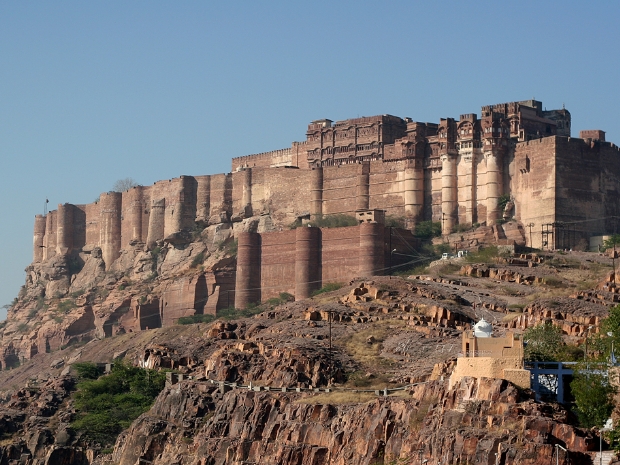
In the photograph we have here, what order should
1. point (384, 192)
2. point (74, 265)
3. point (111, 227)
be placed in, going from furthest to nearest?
1. point (74, 265)
2. point (111, 227)
3. point (384, 192)

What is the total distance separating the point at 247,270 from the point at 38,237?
127ft

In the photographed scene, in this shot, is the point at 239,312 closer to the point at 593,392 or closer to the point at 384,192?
the point at 384,192

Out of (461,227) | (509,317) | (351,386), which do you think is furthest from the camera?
(461,227)

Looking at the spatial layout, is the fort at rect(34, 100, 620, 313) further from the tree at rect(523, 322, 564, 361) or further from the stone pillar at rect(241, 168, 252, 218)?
the tree at rect(523, 322, 564, 361)

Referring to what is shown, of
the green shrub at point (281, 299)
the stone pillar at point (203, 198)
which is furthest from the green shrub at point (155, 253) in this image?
the green shrub at point (281, 299)

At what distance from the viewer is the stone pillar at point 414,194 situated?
390ft

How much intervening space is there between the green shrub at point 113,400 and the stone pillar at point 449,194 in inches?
1198

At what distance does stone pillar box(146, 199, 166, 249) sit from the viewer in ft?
445

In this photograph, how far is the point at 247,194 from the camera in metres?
130

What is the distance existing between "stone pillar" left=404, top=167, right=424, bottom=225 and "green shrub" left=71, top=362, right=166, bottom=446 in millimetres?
30612

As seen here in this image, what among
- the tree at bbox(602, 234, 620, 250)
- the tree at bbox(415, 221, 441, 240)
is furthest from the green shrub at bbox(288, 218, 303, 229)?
the tree at bbox(602, 234, 620, 250)

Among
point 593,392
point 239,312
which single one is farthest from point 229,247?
point 593,392

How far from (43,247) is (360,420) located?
90278mm

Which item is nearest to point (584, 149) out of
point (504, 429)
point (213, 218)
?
point (213, 218)
